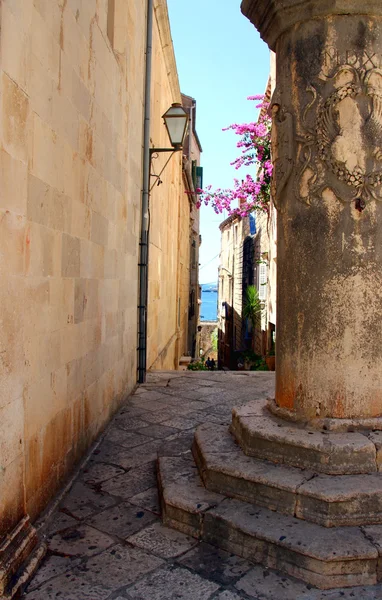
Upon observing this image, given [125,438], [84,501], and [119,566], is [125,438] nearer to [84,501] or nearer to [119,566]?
[84,501]

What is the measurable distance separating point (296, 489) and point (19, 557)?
1.56 metres

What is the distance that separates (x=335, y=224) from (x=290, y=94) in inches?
39.8

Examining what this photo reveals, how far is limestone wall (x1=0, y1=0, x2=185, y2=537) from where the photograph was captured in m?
2.60

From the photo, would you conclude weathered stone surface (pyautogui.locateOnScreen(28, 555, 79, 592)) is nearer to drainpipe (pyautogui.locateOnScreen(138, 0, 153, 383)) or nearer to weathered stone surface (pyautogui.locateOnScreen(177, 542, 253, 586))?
weathered stone surface (pyautogui.locateOnScreen(177, 542, 253, 586))

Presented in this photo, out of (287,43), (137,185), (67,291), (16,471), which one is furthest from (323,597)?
(137,185)

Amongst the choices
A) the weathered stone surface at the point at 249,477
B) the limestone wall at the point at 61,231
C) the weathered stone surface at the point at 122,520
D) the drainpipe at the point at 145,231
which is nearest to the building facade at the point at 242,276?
the drainpipe at the point at 145,231

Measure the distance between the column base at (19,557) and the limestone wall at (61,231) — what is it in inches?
4.0

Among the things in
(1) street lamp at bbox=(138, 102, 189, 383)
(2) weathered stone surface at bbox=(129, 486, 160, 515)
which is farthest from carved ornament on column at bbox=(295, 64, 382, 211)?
(1) street lamp at bbox=(138, 102, 189, 383)

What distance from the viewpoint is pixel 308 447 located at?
10.7 ft

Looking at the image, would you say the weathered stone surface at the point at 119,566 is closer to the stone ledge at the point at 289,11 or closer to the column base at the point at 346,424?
the column base at the point at 346,424

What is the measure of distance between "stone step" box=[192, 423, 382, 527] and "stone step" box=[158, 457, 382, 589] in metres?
0.05

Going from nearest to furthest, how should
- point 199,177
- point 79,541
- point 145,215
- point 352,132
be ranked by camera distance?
point 79,541 < point 352,132 < point 145,215 < point 199,177

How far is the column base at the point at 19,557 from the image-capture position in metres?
2.41

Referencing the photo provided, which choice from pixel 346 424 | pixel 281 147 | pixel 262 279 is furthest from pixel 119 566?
pixel 262 279
